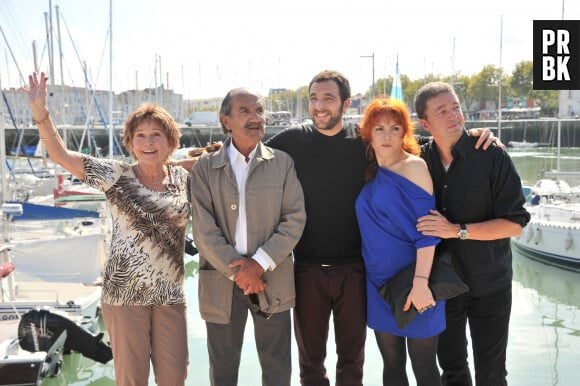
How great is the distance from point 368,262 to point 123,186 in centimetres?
141

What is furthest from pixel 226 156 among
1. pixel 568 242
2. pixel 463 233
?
pixel 568 242

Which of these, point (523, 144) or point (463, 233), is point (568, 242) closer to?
point (463, 233)

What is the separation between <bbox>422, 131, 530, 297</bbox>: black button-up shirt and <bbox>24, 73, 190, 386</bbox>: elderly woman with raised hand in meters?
1.51

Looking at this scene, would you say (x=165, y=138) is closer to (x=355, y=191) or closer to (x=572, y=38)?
(x=355, y=191)

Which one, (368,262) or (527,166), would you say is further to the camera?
(527,166)

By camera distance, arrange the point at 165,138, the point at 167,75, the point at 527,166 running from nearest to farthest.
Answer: the point at 165,138 < the point at 527,166 < the point at 167,75

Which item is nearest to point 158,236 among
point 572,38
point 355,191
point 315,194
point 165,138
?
point 165,138

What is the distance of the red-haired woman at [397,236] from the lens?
118 inches

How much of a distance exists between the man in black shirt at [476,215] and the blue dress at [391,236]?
21cm

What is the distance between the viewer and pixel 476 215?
3.21 metres

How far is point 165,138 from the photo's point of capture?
126 inches

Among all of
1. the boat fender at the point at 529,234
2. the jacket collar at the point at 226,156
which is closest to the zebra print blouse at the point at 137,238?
the jacket collar at the point at 226,156

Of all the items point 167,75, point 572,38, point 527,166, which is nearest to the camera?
point 572,38

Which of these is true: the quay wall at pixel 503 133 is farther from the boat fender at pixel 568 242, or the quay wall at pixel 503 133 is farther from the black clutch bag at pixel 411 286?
the black clutch bag at pixel 411 286
